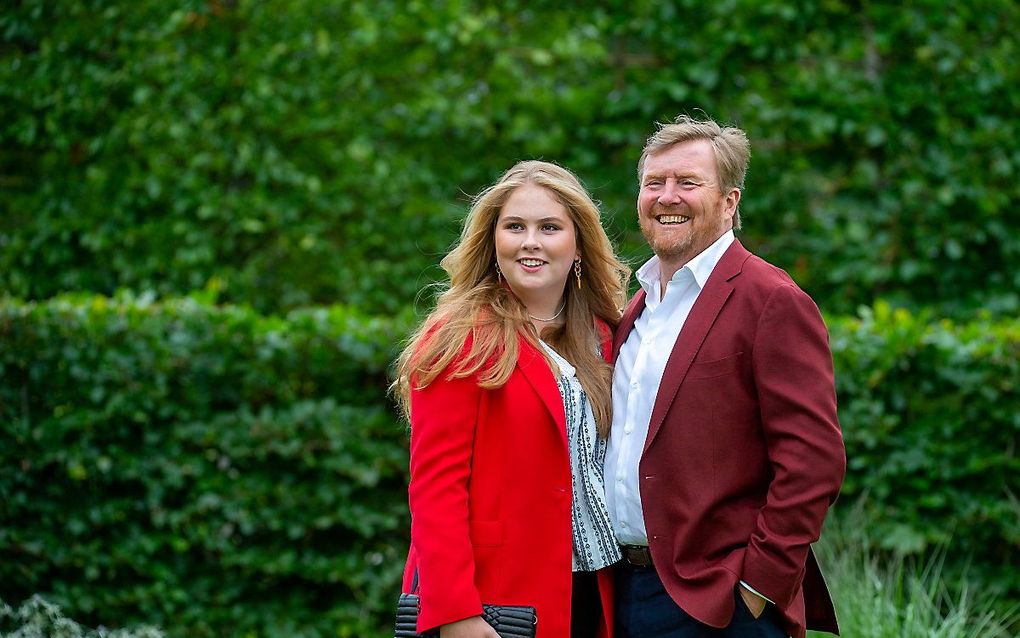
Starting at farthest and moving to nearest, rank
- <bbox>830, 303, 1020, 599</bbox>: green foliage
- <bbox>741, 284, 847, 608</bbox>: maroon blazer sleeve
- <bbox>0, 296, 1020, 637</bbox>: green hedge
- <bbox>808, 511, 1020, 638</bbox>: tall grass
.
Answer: <bbox>0, 296, 1020, 637</bbox>: green hedge < <bbox>830, 303, 1020, 599</bbox>: green foliage < <bbox>808, 511, 1020, 638</bbox>: tall grass < <bbox>741, 284, 847, 608</bbox>: maroon blazer sleeve

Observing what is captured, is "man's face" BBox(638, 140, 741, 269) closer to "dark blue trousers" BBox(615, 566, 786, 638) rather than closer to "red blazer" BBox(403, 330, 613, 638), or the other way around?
"red blazer" BBox(403, 330, 613, 638)

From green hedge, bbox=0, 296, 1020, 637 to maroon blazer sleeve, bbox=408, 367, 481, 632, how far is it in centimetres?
198

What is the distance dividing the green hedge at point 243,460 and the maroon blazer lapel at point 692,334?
2.09 meters

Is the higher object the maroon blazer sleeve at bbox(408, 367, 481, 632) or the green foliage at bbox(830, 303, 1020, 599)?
the green foliage at bbox(830, 303, 1020, 599)

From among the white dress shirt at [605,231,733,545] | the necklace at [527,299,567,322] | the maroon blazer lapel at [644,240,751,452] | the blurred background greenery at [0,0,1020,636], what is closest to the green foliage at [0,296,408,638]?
the blurred background greenery at [0,0,1020,636]

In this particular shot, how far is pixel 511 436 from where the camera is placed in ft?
9.06

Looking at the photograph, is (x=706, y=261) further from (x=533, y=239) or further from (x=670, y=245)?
(x=533, y=239)

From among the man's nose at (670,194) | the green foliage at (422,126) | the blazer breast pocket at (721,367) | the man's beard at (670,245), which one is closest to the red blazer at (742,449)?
the blazer breast pocket at (721,367)

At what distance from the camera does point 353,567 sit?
4699 millimetres

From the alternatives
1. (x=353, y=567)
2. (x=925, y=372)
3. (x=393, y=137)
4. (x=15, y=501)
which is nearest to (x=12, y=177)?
(x=393, y=137)

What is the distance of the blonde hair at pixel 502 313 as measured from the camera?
8.98 ft

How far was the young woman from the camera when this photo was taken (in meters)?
2.68

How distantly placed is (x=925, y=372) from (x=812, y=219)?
197cm

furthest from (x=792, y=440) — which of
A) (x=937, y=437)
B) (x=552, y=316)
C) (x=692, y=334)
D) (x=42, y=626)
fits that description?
(x=42, y=626)
